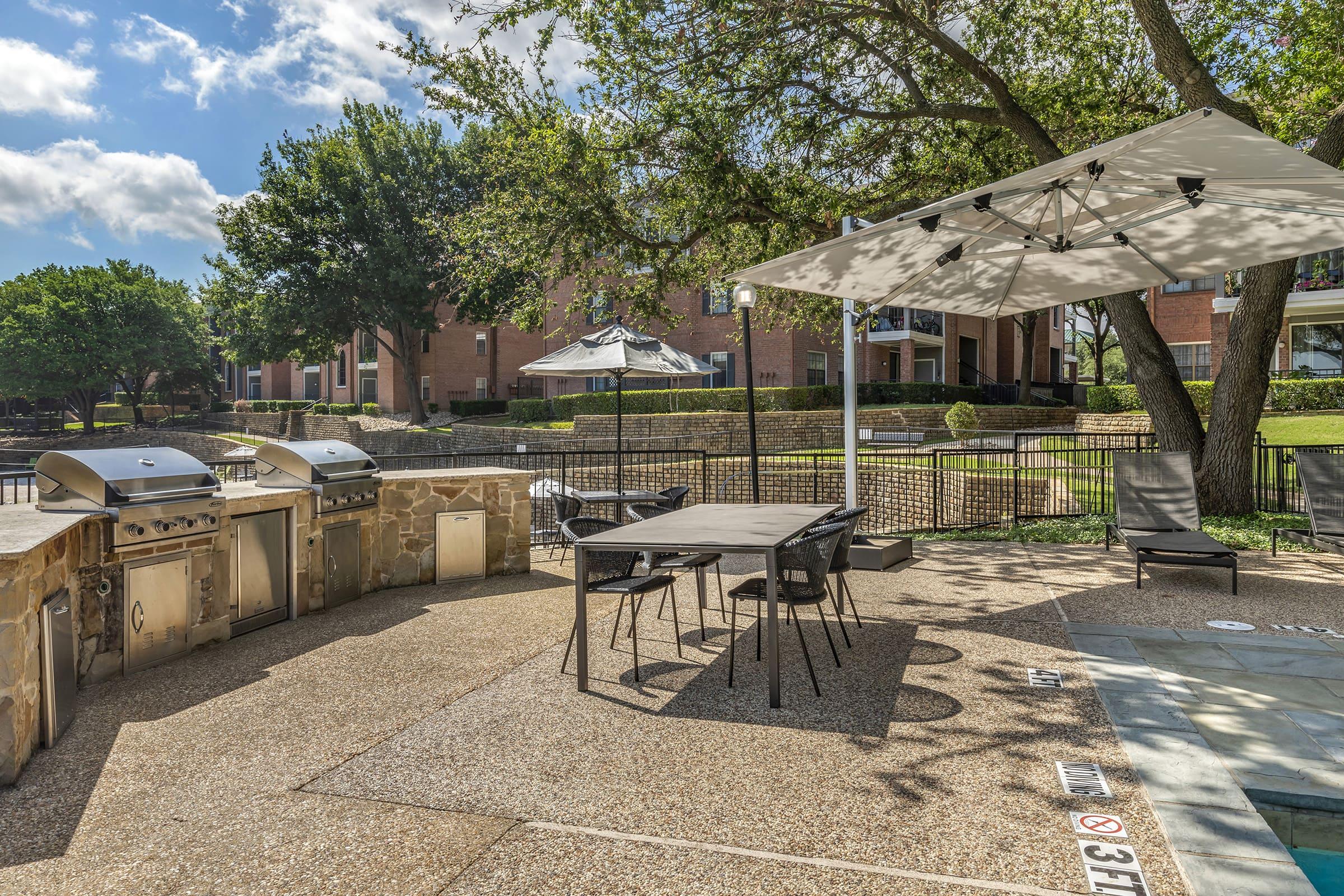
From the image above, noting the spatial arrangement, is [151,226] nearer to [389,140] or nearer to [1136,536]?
[389,140]

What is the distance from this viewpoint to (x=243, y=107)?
24344 mm

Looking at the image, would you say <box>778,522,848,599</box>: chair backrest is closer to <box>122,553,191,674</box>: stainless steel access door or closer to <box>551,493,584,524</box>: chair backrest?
<box>551,493,584,524</box>: chair backrest

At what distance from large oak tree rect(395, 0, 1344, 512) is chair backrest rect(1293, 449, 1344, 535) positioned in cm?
231

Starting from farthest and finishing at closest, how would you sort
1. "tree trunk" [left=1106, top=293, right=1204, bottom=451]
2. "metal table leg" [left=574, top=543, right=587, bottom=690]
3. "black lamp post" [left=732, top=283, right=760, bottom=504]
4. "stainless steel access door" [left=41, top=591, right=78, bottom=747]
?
"tree trunk" [left=1106, top=293, right=1204, bottom=451] → "black lamp post" [left=732, top=283, right=760, bottom=504] → "metal table leg" [left=574, top=543, right=587, bottom=690] → "stainless steel access door" [left=41, top=591, right=78, bottom=747]

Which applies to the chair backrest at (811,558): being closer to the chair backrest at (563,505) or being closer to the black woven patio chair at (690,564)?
the black woven patio chair at (690,564)

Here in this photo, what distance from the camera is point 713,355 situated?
99.2ft

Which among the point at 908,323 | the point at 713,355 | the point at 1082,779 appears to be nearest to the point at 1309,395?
the point at 908,323

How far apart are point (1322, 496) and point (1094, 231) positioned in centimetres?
368

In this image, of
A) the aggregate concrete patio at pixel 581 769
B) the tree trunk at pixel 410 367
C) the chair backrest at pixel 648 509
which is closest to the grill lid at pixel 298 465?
the aggregate concrete patio at pixel 581 769

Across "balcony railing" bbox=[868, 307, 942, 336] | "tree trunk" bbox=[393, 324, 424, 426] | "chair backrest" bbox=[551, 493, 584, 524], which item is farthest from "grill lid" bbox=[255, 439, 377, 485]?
"tree trunk" bbox=[393, 324, 424, 426]

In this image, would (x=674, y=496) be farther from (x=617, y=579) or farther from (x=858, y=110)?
(x=858, y=110)

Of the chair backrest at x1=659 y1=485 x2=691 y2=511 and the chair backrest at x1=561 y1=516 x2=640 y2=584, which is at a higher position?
the chair backrest at x1=659 y1=485 x2=691 y2=511

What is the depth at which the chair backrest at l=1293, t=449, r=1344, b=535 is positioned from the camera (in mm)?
7293

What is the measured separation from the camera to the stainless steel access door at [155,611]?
478cm
